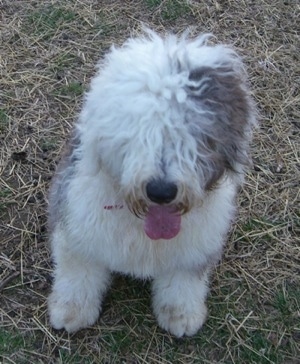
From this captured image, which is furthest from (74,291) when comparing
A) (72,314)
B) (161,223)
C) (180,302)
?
(161,223)

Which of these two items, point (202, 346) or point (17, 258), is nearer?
point (202, 346)

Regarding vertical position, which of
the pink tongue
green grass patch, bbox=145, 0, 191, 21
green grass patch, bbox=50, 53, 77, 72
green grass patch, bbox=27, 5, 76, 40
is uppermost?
the pink tongue

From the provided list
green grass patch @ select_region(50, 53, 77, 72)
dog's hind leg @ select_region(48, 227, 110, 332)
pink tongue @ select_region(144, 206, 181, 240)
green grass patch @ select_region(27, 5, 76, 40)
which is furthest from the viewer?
green grass patch @ select_region(27, 5, 76, 40)

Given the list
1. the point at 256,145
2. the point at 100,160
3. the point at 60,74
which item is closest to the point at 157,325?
the point at 100,160

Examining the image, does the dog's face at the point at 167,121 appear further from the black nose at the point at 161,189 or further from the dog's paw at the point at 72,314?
the dog's paw at the point at 72,314

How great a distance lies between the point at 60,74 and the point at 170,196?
2040mm

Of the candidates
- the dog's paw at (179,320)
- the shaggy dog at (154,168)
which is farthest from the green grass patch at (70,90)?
the dog's paw at (179,320)

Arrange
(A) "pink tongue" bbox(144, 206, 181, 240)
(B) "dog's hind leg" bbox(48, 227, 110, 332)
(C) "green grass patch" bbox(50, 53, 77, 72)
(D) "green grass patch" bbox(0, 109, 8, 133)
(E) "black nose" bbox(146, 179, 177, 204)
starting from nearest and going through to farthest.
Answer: (E) "black nose" bbox(146, 179, 177, 204), (A) "pink tongue" bbox(144, 206, 181, 240), (B) "dog's hind leg" bbox(48, 227, 110, 332), (D) "green grass patch" bbox(0, 109, 8, 133), (C) "green grass patch" bbox(50, 53, 77, 72)

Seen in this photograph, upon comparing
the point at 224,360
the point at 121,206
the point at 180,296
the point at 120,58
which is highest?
the point at 120,58

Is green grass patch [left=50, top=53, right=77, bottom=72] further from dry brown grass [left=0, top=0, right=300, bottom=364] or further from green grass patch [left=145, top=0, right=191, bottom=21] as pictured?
green grass patch [left=145, top=0, right=191, bottom=21]

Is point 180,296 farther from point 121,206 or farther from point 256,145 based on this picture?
point 256,145

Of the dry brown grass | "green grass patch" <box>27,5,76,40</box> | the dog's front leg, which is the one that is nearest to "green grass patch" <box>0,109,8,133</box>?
the dry brown grass

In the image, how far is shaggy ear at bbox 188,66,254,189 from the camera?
2.07 metres

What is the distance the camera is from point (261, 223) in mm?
3309
